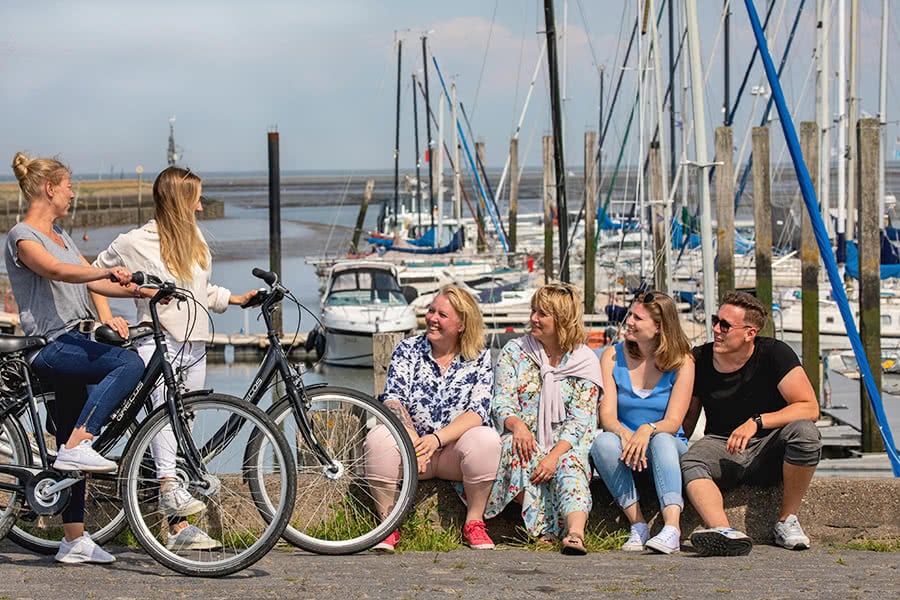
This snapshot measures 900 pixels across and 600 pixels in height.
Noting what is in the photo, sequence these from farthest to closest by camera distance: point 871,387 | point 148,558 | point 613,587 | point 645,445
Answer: point 871,387 → point 645,445 → point 148,558 → point 613,587

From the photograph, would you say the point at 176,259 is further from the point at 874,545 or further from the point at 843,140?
the point at 843,140

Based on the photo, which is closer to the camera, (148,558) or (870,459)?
(148,558)

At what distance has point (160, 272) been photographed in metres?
5.82

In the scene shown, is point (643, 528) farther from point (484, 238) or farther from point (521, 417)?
point (484, 238)

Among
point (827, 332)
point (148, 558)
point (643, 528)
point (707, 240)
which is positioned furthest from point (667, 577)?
point (827, 332)

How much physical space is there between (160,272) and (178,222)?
24 cm

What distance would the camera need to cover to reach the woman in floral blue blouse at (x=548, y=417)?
615 centimetres

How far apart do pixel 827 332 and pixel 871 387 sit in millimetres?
→ 13935

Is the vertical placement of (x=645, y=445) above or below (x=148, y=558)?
above

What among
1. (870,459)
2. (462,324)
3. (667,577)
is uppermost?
(462,324)

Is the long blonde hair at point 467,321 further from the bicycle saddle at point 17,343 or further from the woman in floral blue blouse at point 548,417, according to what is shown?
the bicycle saddle at point 17,343

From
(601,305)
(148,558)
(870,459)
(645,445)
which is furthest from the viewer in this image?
(601,305)

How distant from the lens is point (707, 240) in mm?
13273

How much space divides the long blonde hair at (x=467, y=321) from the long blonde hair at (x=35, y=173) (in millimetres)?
1861
